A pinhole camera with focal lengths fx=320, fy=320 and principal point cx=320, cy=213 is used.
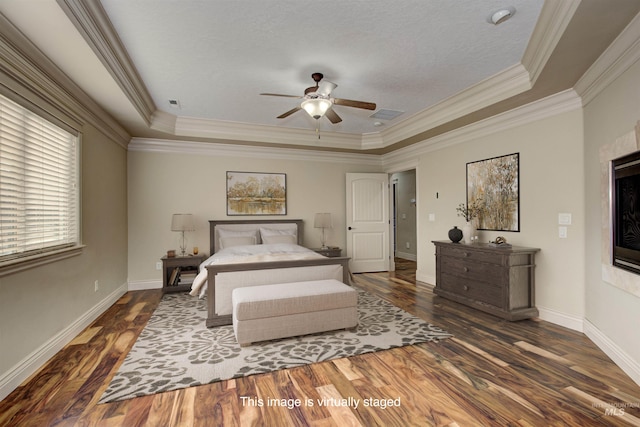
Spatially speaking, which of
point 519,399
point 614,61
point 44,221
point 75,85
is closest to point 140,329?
point 44,221

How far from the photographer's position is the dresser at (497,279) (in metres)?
3.47

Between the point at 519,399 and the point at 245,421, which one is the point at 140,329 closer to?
the point at 245,421

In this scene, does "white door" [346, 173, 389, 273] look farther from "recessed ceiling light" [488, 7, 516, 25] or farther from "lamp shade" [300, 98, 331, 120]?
"recessed ceiling light" [488, 7, 516, 25]

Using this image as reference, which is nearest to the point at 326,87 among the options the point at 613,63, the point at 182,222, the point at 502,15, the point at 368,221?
the point at 502,15

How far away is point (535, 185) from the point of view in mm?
3631

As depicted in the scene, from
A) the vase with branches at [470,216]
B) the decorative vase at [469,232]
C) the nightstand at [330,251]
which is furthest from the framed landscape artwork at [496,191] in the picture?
the nightstand at [330,251]

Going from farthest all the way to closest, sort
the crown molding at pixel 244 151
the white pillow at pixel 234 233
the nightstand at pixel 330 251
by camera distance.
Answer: the nightstand at pixel 330 251 < the white pillow at pixel 234 233 < the crown molding at pixel 244 151

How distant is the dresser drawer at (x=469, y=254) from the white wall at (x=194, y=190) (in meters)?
2.45

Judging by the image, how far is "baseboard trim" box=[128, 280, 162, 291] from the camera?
198 inches

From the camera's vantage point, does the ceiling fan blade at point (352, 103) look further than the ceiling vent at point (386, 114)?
No

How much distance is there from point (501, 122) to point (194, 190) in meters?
4.65

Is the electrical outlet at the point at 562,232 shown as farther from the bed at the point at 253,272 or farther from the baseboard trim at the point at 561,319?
the bed at the point at 253,272

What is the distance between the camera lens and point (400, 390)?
84.7 inches

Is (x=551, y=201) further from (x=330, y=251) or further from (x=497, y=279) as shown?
(x=330, y=251)
